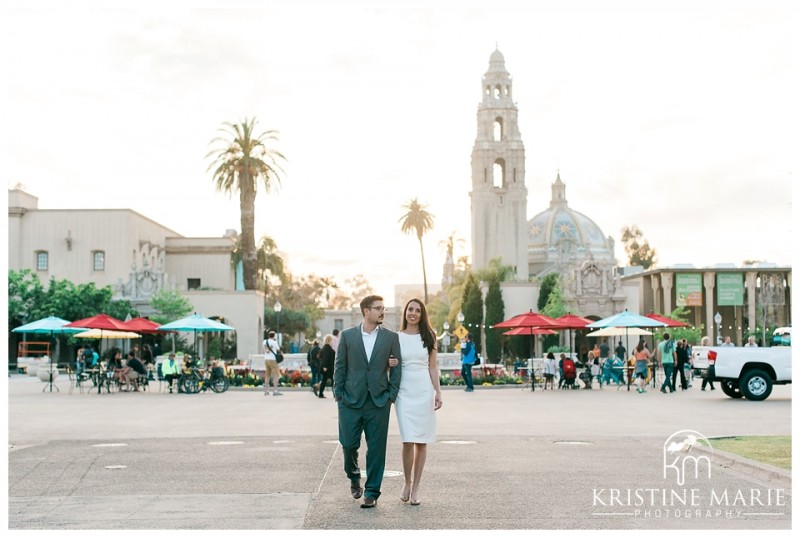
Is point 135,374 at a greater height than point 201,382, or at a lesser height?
greater

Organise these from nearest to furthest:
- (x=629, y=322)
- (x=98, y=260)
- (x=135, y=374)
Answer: (x=135, y=374)
(x=629, y=322)
(x=98, y=260)

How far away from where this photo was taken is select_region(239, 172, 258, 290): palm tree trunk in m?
60.9

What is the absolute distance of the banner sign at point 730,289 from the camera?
82.9m

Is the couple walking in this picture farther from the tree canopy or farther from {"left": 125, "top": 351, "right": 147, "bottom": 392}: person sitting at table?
the tree canopy

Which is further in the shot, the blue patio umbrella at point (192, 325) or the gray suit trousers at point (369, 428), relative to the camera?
the blue patio umbrella at point (192, 325)

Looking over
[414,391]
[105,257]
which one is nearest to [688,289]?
[105,257]

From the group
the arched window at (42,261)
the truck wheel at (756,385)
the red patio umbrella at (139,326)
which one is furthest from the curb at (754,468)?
the arched window at (42,261)

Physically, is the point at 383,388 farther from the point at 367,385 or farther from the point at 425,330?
the point at 425,330

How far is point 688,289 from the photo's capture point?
8256 centimetres

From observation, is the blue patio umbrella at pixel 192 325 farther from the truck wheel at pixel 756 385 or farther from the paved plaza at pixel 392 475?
the truck wheel at pixel 756 385

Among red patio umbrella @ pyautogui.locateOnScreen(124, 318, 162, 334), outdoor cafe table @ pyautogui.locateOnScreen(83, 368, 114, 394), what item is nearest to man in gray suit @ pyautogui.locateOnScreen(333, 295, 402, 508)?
outdoor cafe table @ pyautogui.locateOnScreen(83, 368, 114, 394)

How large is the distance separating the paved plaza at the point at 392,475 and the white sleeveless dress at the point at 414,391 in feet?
2.38

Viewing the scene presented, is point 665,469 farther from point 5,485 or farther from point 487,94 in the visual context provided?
point 487,94

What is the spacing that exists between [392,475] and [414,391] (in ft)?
7.62
